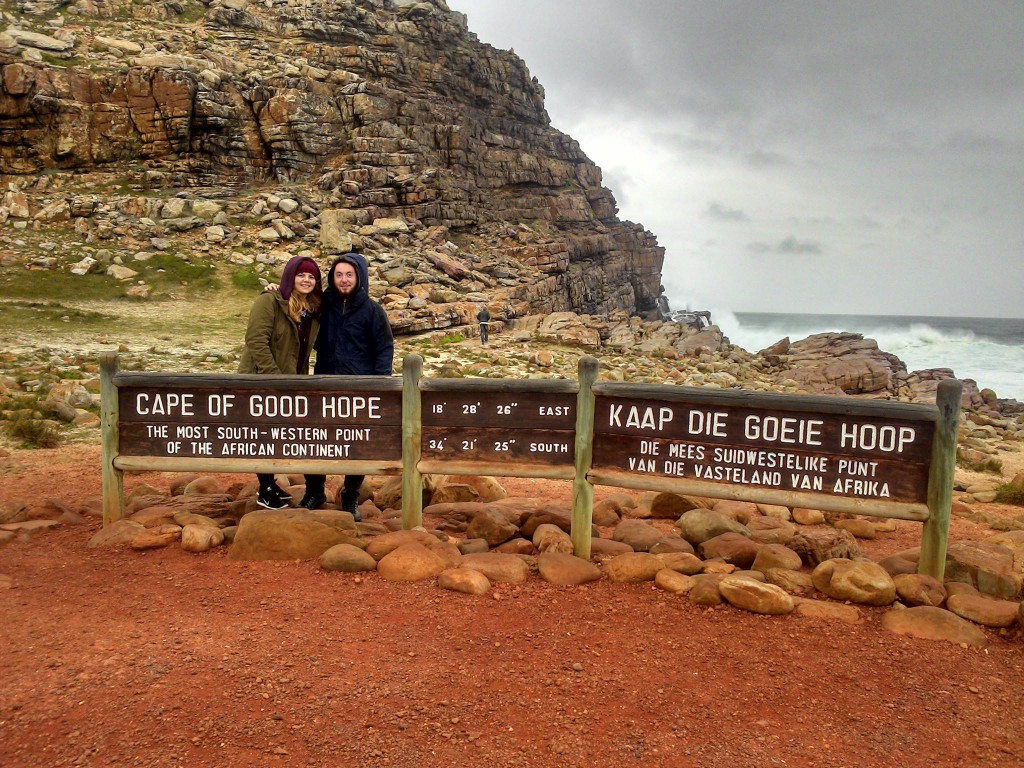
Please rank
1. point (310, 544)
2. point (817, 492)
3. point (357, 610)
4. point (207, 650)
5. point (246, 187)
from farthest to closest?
point (246, 187)
point (310, 544)
point (817, 492)
point (357, 610)
point (207, 650)

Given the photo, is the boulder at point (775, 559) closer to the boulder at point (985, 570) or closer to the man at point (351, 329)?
the boulder at point (985, 570)

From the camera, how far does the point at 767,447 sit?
4.97 meters

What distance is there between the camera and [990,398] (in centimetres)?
2602

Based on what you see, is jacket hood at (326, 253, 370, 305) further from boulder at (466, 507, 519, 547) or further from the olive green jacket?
boulder at (466, 507, 519, 547)

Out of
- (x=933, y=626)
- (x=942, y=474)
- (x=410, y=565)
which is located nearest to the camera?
(x=933, y=626)

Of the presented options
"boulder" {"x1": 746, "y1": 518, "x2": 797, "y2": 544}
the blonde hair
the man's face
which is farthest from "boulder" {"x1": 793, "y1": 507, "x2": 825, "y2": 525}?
the blonde hair

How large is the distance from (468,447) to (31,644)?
3.04m

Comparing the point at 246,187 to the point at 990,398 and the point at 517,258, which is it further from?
the point at 990,398

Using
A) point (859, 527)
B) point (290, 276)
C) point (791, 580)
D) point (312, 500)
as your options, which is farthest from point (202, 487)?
point (859, 527)

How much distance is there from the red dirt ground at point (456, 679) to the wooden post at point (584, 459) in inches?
25.8

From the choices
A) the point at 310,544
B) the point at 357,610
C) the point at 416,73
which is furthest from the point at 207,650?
the point at 416,73

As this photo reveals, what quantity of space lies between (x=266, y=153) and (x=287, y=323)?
39.8 meters

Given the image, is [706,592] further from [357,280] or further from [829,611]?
[357,280]

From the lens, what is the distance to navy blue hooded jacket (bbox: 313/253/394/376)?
6.02 metres
